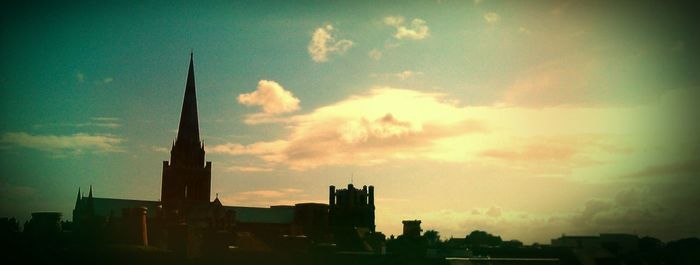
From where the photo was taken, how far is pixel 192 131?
81.6 metres

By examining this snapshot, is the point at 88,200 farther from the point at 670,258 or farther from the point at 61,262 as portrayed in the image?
the point at 670,258

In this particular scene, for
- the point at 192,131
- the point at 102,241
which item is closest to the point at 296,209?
the point at 192,131

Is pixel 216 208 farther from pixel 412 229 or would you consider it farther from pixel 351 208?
pixel 412 229

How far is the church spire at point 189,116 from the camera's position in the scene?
8062 cm

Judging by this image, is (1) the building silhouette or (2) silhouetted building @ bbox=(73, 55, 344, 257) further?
(2) silhouetted building @ bbox=(73, 55, 344, 257)

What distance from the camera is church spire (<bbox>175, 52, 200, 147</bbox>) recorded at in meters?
80.6

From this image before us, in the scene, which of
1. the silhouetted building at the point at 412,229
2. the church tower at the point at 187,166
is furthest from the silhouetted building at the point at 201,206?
the silhouetted building at the point at 412,229

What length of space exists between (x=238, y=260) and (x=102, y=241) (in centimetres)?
980

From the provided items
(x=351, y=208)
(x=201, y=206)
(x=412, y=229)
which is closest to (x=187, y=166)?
(x=201, y=206)

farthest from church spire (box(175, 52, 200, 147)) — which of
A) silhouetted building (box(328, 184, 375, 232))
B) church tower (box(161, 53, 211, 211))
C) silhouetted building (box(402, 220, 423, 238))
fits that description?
silhouetted building (box(402, 220, 423, 238))

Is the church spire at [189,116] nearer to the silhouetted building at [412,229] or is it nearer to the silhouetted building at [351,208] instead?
the silhouetted building at [351,208]

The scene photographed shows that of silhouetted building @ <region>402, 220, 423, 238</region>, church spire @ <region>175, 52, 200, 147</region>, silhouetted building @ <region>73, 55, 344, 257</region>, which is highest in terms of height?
church spire @ <region>175, 52, 200, 147</region>

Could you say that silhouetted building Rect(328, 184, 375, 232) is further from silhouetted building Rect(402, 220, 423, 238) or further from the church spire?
silhouetted building Rect(402, 220, 423, 238)

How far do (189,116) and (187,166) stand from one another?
21.3 feet
